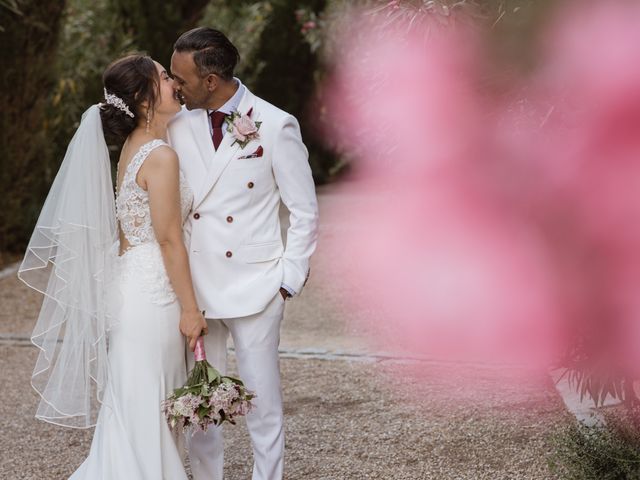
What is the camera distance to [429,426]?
448 cm

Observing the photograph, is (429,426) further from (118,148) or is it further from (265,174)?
(118,148)

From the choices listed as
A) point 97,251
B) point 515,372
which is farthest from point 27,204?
point 97,251

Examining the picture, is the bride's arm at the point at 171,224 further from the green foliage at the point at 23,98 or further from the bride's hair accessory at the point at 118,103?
the green foliage at the point at 23,98

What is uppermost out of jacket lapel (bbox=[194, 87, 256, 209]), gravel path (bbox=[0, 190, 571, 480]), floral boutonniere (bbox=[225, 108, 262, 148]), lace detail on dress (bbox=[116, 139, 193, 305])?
floral boutonniere (bbox=[225, 108, 262, 148])

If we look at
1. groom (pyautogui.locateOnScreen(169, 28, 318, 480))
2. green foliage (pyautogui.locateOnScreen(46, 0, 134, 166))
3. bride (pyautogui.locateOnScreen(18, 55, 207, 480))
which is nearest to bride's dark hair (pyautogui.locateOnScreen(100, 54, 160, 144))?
bride (pyautogui.locateOnScreen(18, 55, 207, 480))

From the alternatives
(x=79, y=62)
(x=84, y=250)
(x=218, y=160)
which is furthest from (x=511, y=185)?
(x=79, y=62)

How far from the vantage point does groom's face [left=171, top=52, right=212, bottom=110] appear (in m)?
3.08

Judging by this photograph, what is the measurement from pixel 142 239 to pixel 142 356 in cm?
36

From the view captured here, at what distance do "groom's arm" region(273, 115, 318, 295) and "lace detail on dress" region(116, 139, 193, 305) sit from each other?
0.30 metres

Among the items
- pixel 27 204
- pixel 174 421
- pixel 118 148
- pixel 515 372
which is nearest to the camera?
pixel 174 421

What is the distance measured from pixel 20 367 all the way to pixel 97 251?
2.94 m

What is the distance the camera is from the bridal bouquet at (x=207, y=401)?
2949 millimetres

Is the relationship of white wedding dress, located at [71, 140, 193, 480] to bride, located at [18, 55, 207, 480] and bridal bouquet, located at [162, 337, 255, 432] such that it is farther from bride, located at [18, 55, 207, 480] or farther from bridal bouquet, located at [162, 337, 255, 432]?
bridal bouquet, located at [162, 337, 255, 432]

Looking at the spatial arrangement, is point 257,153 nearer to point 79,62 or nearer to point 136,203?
point 136,203
